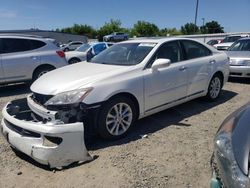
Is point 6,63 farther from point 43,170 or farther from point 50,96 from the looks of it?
point 43,170

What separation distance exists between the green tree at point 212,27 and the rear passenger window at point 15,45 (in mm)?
71211

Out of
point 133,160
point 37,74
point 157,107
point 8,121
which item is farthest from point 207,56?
point 37,74

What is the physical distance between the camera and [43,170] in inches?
160

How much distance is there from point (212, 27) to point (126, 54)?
7769 cm

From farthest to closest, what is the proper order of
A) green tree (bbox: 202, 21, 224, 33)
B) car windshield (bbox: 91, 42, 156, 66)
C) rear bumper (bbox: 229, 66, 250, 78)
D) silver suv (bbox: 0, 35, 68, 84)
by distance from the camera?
green tree (bbox: 202, 21, 224, 33) → rear bumper (bbox: 229, 66, 250, 78) → silver suv (bbox: 0, 35, 68, 84) → car windshield (bbox: 91, 42, 156, 66)

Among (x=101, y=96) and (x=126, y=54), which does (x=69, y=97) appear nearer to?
(x=101, y=96)

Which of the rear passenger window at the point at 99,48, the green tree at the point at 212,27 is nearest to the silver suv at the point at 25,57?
the rear passenger window at the point at 99,48

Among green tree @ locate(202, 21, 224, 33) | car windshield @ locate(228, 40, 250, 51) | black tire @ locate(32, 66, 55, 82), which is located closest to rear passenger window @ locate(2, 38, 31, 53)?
black tire @ locate(32, 66, 55, 82)

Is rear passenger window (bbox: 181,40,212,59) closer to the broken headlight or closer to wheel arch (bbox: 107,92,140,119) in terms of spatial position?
wheel arch (bbox: 107,92,140,119)

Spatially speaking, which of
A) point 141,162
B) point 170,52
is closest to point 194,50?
point 170,52

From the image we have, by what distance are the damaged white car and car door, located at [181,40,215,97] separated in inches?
0.8

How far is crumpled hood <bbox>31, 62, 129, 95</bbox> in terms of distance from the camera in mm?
4504

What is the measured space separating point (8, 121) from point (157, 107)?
2.38m

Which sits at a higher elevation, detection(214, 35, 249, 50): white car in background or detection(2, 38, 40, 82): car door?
detection(2, 38, 40, 82): car door
